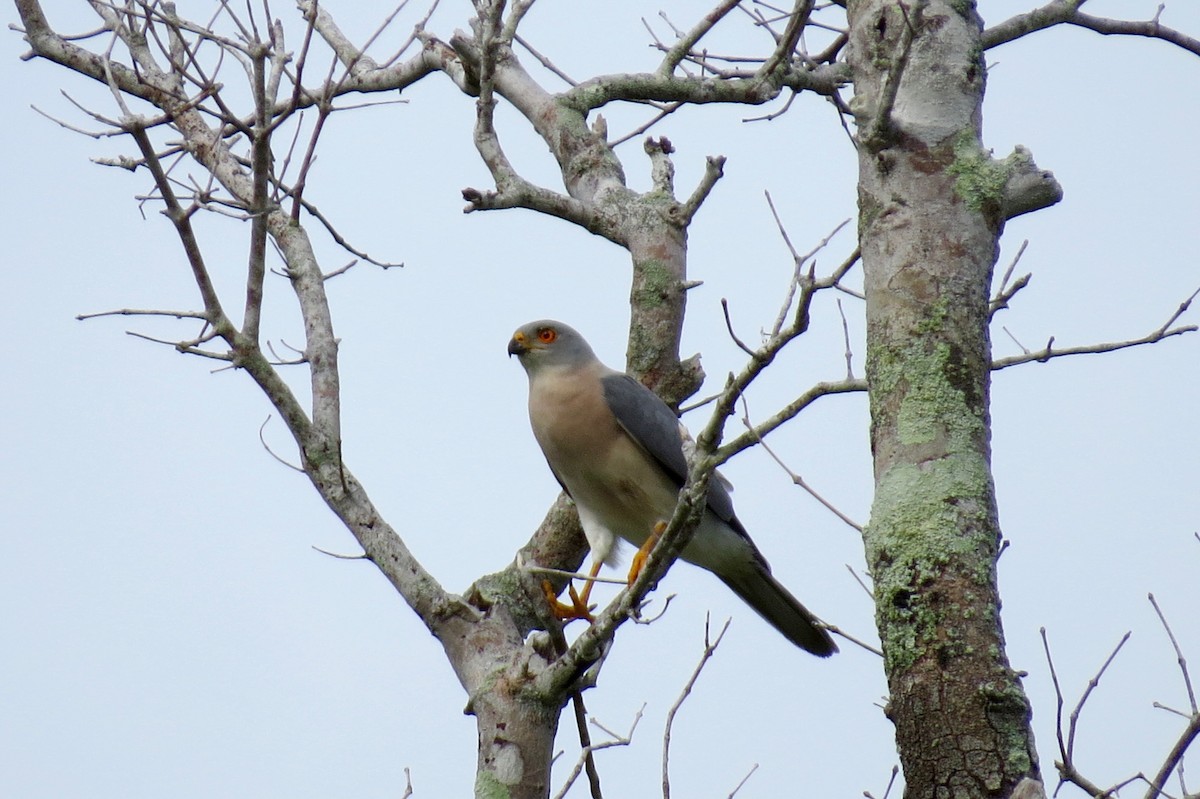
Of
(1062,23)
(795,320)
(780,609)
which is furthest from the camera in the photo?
(780,609)

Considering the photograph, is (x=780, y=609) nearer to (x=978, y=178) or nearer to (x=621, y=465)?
(x=621, y=465)

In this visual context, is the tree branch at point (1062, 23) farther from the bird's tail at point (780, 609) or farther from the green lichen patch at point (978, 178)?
the bird's tail at point (780, 609)

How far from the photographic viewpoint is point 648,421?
5.32 metres

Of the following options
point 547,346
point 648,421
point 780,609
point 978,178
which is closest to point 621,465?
point 648,421

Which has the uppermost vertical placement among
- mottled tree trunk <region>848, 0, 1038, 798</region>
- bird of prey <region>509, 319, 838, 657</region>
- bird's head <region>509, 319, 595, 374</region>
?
bird's head <region>509, 319, 595, 374</region>

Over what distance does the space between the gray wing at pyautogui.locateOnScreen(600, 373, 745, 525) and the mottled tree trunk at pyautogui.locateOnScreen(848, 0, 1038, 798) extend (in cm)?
197

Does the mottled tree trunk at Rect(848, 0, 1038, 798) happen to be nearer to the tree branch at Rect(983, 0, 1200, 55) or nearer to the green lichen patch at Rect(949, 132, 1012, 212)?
the green lichen patch at Rect(949, 132, 1012, 212)

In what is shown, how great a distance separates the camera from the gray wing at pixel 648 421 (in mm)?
5266

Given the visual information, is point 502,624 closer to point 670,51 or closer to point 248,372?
point 248,372

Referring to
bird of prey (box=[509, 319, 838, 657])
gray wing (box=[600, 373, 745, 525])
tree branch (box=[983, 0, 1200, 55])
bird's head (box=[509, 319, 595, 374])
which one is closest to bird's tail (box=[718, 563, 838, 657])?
bird of prey (box=[509, 319, 838, 657])

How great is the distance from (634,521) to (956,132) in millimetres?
2564

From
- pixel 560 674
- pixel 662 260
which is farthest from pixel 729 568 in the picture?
pixel 560 674

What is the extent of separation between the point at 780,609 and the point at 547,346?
5.56ft

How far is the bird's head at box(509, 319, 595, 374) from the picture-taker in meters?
5.88
